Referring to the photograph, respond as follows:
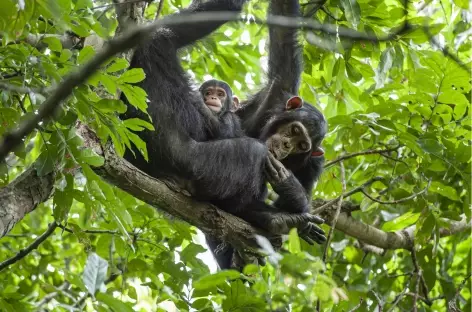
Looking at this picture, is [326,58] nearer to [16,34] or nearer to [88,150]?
[88,150]

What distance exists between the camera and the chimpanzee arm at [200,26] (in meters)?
4.87

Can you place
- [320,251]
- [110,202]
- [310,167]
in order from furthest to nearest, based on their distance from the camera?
[320,251], [310,167], [110,202]

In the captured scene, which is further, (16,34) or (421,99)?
(421,99)

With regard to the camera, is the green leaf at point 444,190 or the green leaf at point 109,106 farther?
the green leaf at point 444,190

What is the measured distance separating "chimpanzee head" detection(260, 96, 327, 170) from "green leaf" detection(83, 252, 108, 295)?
2.88 meters

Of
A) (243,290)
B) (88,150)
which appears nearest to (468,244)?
(243,290)

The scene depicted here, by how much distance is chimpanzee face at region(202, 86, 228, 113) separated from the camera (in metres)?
5.65

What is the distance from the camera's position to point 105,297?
2754mm

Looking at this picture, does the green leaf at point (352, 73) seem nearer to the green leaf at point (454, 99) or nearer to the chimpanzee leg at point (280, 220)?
the green leaf at point (454, 99)

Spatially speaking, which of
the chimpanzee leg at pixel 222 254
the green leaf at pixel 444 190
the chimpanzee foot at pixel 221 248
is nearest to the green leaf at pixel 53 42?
the chimpanzee foot at pixel 221 248

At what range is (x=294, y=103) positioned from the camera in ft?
18.5

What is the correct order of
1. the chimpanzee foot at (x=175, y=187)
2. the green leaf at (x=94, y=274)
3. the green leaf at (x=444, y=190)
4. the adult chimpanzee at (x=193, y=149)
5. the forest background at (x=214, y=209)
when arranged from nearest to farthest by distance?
the green leaf at (x=94, y=274)
the forest background at (x=214, y=209)
the chimpanzee foot at (x=175, y=187)
the adult chimpanzee at (x=193, y=149)
the green leaf at (x=444, y=190)

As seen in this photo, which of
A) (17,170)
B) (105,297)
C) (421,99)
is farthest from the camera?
(17,170)

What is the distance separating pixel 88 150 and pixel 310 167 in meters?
2.64
